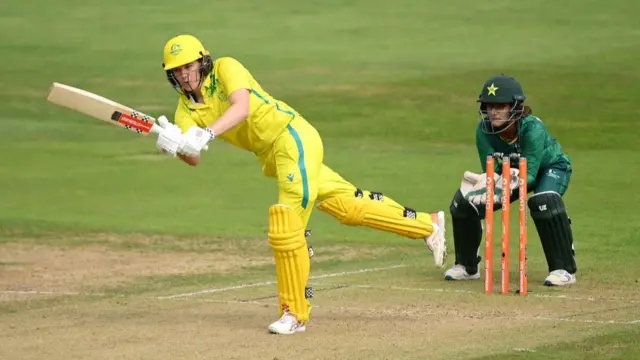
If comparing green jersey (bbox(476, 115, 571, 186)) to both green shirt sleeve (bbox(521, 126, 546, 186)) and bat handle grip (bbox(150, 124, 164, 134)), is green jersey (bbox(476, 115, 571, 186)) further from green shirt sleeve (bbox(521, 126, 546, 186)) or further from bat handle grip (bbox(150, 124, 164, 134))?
bat handle grip (bbox(150, 124, 164, 134))

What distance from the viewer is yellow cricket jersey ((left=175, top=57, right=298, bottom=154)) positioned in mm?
9008

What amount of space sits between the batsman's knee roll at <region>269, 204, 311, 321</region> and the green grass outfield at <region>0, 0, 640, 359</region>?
0.81ft

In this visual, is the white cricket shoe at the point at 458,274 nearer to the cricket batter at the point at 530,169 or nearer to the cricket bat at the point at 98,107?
the cricket batter at the point at 530,169

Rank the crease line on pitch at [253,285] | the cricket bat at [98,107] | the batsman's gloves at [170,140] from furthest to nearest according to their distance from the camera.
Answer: the crease line on pitch at [253,285]
the cricket bat at [98,107]
the batsman's gloves at [170,140]

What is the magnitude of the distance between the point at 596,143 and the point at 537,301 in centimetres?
878

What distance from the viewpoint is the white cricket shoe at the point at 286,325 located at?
28.7 feet

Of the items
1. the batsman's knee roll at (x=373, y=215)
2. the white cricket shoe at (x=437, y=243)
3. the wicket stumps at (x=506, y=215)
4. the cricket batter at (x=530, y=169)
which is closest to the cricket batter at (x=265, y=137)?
the batsman's knee roll at (x=373, y=215)

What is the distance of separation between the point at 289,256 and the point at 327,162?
826 centimetres

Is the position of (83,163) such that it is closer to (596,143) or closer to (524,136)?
(596,143)

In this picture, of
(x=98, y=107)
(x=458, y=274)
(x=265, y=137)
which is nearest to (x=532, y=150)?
(x=458, y=274)

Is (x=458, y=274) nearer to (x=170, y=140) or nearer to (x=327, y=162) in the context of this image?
(x=170, y=140)

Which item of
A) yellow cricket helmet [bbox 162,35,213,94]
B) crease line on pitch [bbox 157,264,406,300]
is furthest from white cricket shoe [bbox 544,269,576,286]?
yellow cricket helmet [bbox 162,35,213,94]

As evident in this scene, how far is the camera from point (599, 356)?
26.4 feet

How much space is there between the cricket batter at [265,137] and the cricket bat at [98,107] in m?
0.23
